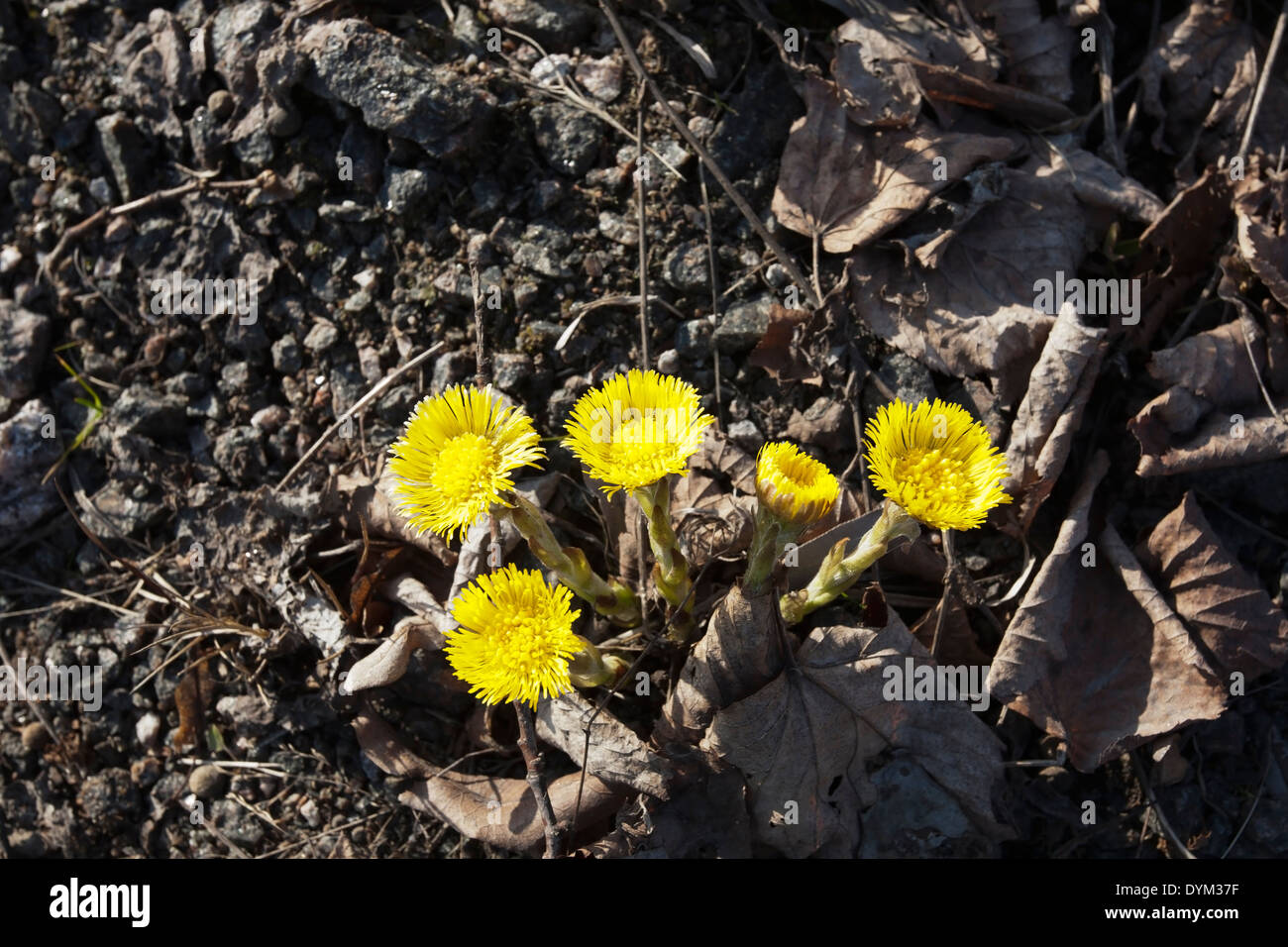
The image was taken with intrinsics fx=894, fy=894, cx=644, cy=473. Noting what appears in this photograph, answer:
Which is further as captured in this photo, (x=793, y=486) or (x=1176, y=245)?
(x=1176, y=245)

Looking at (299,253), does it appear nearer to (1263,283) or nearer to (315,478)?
(315,478)

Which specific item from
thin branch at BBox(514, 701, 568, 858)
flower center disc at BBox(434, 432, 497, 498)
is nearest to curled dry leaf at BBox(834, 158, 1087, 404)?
flower center disc at BBox(434, 432, 497, 498)

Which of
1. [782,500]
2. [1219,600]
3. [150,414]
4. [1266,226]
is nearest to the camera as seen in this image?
[782,500]

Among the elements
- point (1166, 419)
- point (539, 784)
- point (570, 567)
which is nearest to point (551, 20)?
point (570, 567)

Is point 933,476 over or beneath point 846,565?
over

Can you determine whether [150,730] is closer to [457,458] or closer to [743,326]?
[457,458]

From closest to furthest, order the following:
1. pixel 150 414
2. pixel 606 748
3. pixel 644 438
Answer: pixel 644 438 → pixel 606 748 → pixel 150 414

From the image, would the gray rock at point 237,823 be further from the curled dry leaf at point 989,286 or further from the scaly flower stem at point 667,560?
Answer: the curled dry leaf at point 989,286

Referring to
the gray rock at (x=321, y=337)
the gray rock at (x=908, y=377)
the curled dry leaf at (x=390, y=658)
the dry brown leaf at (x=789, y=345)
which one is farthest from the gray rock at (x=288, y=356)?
the gray rock at (x=908, y=377)
